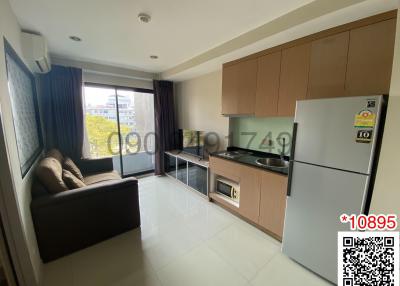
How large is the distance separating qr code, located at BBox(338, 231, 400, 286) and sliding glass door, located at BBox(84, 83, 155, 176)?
12.5ft

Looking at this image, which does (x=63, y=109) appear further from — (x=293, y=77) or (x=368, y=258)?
(x=368, y=258)

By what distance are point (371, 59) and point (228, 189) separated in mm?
2143

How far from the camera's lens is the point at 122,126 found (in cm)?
378

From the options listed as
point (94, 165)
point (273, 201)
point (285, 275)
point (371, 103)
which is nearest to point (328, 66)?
point (371, 103)

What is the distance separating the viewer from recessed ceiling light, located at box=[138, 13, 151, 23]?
1.67m

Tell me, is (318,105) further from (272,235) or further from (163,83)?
(163,83)

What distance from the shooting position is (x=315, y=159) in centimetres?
149

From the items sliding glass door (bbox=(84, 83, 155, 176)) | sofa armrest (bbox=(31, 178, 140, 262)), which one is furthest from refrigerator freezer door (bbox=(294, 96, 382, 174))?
sliding glass door (bbox=(84, 83, 155, 176))

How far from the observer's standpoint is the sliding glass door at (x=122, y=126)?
11.1 feet

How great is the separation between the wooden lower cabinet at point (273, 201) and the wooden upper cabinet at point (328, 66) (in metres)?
0.98

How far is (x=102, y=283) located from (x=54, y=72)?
123 inches

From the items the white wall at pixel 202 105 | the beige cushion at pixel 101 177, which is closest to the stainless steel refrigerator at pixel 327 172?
the white wall at pixel 202 105

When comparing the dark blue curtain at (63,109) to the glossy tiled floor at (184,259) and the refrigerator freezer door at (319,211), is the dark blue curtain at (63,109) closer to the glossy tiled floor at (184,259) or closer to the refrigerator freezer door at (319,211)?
the glossy tiled floor at (184,259)

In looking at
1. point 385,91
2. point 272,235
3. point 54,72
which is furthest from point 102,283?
point 54,72
